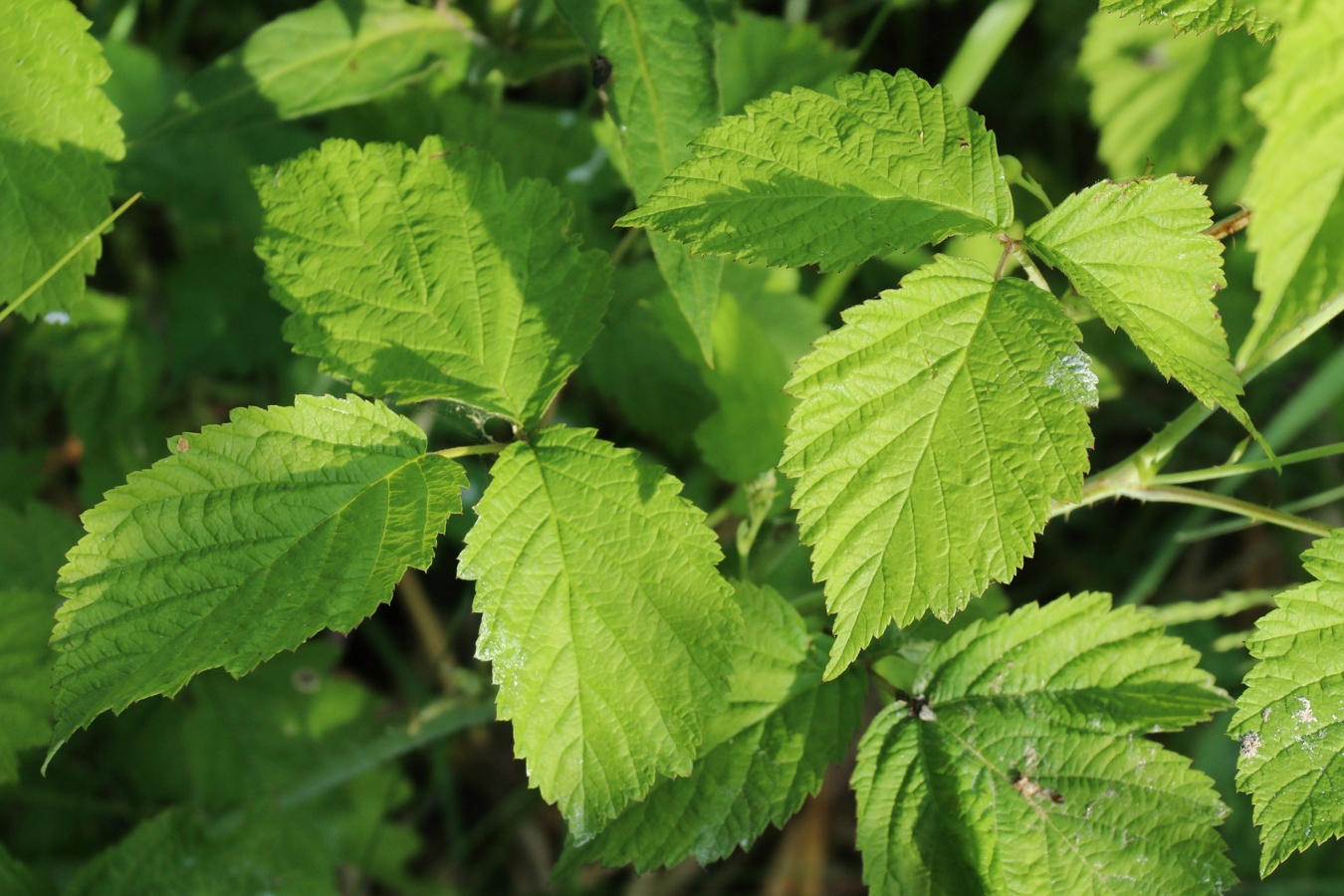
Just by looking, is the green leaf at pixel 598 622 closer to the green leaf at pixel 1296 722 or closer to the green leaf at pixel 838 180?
the green leaf at pixel 838 180

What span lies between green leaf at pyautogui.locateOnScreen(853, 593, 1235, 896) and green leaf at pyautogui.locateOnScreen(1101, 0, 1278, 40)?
807mm

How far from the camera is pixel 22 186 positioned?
161cm

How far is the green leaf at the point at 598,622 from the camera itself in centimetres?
133

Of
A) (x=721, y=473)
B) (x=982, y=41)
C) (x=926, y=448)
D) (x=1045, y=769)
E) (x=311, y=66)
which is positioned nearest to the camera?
(x=926, y=448)

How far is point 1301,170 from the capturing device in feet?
3.57

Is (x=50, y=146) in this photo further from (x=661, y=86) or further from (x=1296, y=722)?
(x=1296, y=722)

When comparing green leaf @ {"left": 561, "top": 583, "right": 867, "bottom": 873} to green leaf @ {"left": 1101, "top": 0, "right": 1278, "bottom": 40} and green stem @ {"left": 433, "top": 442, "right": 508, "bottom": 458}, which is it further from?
green leaf @ {"left": 1101, "top": 0, "right": 1278, "bottom": 40}

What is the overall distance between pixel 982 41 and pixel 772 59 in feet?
1.59

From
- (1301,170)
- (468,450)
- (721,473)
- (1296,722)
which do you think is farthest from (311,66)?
(1296,722)

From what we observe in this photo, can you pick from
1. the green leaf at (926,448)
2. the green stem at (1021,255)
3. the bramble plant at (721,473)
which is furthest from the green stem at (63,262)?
the green stem at (1021,255)

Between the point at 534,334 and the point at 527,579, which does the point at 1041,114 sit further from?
the point at 527,579

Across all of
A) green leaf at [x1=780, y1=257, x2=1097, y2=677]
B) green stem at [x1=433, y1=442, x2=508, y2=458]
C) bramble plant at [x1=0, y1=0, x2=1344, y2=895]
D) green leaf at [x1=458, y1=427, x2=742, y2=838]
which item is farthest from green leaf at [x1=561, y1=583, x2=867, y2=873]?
green stem at [x1=433, y1=442, x2=508, y2=458]

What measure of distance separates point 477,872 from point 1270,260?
8.12 feet

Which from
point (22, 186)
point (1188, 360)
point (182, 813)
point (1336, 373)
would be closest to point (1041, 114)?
point (1336, 373)
